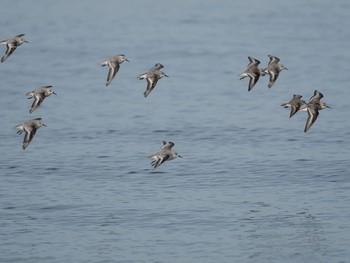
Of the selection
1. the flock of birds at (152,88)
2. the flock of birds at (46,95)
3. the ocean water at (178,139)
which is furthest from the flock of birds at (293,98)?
the ocean water at (178,139)

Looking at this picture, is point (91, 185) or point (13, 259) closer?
point (13, 259)

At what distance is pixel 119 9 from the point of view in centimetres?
8994

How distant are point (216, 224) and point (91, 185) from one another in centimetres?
759

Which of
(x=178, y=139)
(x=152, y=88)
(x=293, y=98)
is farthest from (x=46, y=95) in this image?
(x=178, y=139)

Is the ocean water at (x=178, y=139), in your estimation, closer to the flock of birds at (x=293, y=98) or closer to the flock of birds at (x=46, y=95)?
the flock of birds at (x=46, y=95)

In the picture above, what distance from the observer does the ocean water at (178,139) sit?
39.2 metres

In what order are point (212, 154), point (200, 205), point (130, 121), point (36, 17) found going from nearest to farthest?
point (200, 205), point (212, 154), point (130, 121), point (36, 17)

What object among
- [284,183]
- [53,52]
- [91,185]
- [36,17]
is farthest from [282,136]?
[36,17]

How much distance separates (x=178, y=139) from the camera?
54.5m

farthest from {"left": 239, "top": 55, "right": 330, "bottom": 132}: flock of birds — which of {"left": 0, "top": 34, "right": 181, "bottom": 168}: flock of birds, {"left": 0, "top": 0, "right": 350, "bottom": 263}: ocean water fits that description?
{"left": 0, "top": 0, "right": 350, "bottom": 263}: ocean water

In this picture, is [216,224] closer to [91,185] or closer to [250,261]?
[250,261]

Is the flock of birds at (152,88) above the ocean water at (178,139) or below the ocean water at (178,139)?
above

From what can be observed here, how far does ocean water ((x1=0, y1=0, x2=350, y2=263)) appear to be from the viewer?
39156mm

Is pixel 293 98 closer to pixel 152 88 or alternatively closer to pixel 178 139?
pixel 152 88
